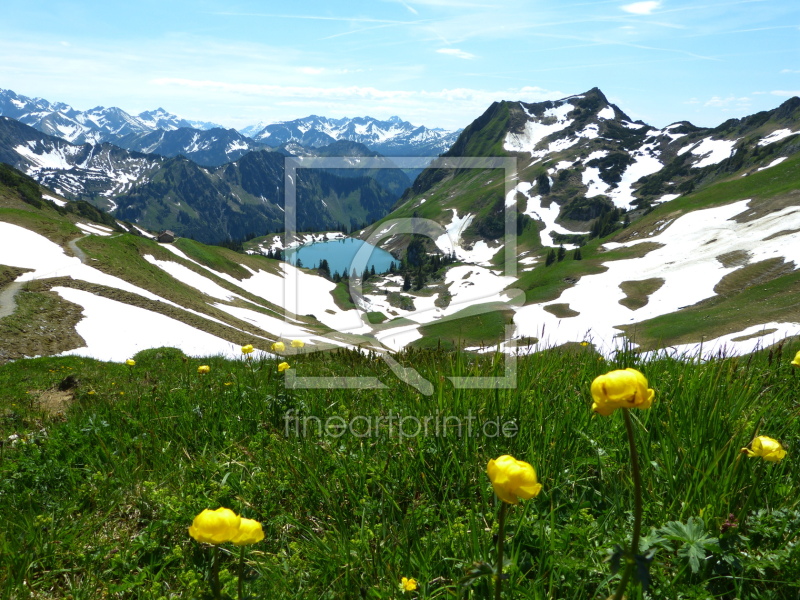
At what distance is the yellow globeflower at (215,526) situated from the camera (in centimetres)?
173

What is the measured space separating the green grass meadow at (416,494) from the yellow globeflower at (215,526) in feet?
1.68

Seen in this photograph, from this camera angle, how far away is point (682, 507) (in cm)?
259

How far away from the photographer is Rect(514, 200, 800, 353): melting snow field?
72.4 m

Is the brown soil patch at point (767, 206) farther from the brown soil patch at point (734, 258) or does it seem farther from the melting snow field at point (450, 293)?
the brown soil patch at point (734, 258)

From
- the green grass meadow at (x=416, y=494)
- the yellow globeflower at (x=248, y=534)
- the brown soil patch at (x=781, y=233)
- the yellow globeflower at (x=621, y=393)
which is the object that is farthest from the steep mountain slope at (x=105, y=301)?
the brown soil patch at (x=781, y=233)

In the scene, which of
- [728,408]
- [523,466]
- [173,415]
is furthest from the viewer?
[173,415]

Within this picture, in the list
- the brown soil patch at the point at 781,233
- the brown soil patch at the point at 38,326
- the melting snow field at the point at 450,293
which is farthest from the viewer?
the brown soil patch at the point at 781,233

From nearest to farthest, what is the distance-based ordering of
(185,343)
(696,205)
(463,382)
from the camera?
(463,382) → (185,343) → (696,205)

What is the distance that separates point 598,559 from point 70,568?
3003 mm

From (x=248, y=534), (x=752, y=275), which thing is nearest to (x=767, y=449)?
(x=248, y=534)

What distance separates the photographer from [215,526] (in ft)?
5.79

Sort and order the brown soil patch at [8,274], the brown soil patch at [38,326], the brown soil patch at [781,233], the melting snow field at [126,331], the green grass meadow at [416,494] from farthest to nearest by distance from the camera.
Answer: the brown soil patch at [781,233], the brown soil patch at [8,274], the melting snow field at [126,331], the brown soil patch at [38,326], the green grass meadow at [416,494]

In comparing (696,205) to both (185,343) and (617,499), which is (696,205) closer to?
(185,343)

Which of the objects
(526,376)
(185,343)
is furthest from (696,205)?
(526,376)
